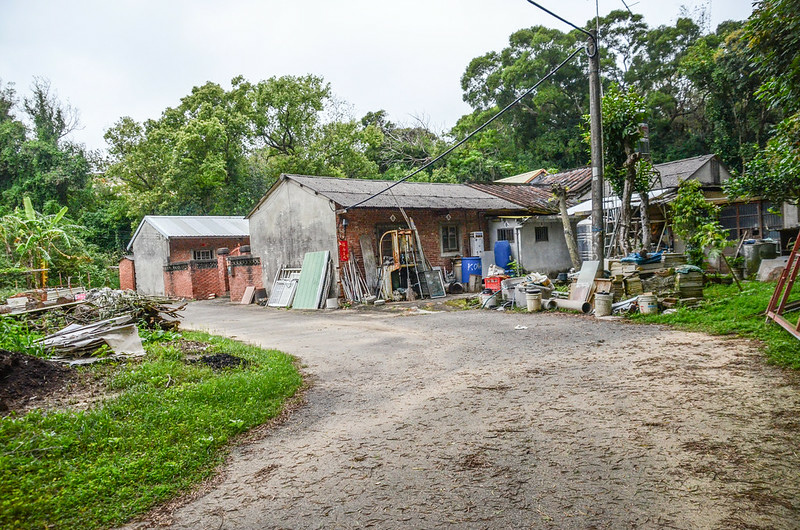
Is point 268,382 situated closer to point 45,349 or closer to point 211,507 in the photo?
point 211,507

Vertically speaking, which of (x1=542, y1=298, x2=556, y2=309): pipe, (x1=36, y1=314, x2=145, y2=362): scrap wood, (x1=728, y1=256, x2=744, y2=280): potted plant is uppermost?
(x1=728, y1=256, x2=744, y2=280): potted plant

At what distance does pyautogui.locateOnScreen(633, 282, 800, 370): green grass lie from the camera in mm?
6254

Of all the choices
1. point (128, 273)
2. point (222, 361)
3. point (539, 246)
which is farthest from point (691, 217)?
point (128, 273)

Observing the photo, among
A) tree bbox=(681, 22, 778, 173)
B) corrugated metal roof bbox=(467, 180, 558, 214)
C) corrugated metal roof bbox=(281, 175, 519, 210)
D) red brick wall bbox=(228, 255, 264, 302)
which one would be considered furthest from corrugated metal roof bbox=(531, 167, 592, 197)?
red brick wall bbox=(228, 255, 264, 302)

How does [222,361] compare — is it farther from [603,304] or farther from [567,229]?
[567,229]

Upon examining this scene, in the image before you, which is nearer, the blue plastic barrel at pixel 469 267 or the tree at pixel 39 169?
the blue plastic barrel at pixel 469 267

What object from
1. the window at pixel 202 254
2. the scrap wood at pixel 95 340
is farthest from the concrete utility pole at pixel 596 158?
the window at pixel 202 254

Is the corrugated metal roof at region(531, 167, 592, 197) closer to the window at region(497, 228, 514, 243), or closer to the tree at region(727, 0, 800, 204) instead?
the window at region(497, 228, 514, 243)

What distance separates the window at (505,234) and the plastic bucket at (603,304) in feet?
28.4

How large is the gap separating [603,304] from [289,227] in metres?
11.7

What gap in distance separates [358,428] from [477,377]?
2.09 metres

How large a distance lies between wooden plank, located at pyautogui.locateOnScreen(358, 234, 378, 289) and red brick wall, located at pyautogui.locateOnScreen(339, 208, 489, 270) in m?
0.13

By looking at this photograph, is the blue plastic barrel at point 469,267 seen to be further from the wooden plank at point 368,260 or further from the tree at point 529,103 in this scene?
the tree at point 529,103

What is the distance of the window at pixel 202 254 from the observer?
25538mm
